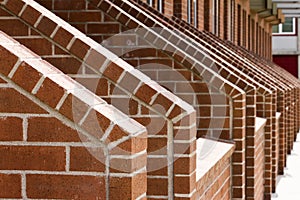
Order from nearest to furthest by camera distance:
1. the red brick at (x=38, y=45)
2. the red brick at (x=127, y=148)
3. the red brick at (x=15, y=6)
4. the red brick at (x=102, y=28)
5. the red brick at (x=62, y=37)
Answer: the red brick at (x=127, y=148), the red brick at (x=62, y=37), the red brick at (x=15, y=6), the red brick at (x=38, y=45), the red brick at (x=102, y=28)

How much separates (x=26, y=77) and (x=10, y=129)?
20 cm

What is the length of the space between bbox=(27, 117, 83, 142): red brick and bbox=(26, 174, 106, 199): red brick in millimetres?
131

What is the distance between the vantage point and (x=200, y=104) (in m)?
6.04

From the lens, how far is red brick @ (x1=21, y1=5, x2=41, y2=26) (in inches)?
157

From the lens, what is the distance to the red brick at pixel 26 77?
2490mm

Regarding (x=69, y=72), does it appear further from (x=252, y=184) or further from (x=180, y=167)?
(x=252, y=184)

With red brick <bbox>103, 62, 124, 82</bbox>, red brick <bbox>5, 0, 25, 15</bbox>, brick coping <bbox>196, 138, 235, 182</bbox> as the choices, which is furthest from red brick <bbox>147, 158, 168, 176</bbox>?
red brick <bbox>5, 0, 25, 15</bbox>

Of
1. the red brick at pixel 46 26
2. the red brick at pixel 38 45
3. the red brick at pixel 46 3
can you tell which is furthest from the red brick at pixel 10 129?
the red brick at pixel 46 3

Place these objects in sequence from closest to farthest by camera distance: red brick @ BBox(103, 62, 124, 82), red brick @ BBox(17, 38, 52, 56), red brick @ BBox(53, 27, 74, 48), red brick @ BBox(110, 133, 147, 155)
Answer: red brick @ BBox(110, 133, 147, 155) < red brick @ BBox(103, 62, 124, 82) < red brick @ BBox(53, 27, 74, 48) < red brick @ BBox(17, 38, 52, 56)

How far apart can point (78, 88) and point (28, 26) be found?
1719 mm

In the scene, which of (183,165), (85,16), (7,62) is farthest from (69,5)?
(7,62)

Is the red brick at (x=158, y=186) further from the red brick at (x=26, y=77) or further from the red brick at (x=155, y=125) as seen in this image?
the red brick at (x=26, y=77)

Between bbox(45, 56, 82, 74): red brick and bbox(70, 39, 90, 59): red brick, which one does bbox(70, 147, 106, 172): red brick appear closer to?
bbox(70, 39, 90, 59): red brick

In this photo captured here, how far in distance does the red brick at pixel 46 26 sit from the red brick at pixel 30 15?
0.05m
